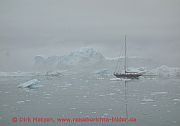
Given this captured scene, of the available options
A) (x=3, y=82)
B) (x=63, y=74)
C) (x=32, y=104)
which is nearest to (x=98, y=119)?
(x=32, y=104)

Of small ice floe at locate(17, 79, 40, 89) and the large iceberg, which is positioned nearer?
small ice floe at locate(17, 79, 40, 89)

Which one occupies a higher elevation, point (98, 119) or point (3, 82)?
point (3, 82)

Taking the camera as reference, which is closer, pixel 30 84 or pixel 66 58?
pixel 30 84

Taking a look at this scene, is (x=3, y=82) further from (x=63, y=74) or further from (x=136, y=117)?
(x=63, y=74)

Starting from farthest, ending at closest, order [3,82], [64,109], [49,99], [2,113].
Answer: [3,82], [49,99], [64,109], [2,113]

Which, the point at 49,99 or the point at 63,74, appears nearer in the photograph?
the point at 49,99

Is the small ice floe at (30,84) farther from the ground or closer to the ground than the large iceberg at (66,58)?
closer to the ground

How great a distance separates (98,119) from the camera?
203 centimetres

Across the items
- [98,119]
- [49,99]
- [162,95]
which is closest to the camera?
[98,119]

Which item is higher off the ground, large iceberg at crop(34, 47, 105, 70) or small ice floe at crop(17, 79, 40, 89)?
large iceberg at crop(34, 47, 105, 70)

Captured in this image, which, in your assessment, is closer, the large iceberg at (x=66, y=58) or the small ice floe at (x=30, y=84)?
the small ice floe at (x=30, y=84)

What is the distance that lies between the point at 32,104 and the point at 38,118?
52cm

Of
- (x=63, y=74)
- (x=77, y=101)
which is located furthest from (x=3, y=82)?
(x=63, y=74)

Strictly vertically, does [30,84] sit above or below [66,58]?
below
